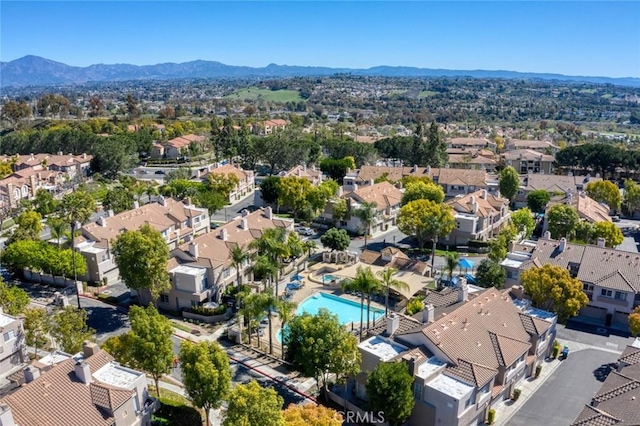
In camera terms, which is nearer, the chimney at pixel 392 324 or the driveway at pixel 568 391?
the driveway at pixel 568 391

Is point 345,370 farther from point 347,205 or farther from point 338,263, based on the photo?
point 347,205

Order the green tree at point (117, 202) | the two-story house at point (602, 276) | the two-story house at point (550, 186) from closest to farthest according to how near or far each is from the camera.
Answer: the two-story house at point (602, 276), the green tree at point (117, 202), the two-story house at point (550, 186)

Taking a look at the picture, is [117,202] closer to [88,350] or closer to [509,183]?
[88,350]

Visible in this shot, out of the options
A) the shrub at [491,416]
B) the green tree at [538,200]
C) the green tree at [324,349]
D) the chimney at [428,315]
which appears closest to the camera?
the green tree at [324,349]

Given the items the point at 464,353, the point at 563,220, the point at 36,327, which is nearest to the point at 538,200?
the point at 563,220

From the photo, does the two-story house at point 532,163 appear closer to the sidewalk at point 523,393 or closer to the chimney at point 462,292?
the sidewalk at point 523,393

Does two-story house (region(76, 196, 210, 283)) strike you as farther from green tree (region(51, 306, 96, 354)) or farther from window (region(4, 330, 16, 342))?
green tree (region(51, 306, 96, 354))

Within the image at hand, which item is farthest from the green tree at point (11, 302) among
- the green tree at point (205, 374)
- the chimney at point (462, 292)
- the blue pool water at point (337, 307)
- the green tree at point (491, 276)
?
the green tree at point (491, 276)
